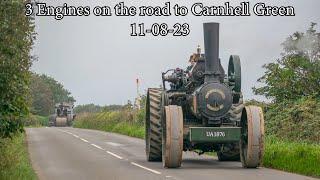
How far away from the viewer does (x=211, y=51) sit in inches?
748

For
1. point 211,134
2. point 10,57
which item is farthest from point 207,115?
point 10,57

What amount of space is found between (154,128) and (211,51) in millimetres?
3592

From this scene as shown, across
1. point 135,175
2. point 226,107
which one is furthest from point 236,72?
point 135,175

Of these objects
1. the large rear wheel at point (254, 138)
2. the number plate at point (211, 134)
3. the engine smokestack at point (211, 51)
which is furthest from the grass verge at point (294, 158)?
the engine smokestack at point (211, 51)

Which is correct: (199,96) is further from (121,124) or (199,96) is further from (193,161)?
(121,124)

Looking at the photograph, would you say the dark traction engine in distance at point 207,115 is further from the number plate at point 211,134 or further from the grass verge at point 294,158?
the grass verge at point 294,158

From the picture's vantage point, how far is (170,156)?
60.4 ft

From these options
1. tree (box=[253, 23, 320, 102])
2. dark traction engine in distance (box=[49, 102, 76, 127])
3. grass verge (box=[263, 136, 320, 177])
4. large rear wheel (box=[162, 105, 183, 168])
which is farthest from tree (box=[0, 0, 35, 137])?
dark traction engine in distance (box=[49, 102, 76, 127])

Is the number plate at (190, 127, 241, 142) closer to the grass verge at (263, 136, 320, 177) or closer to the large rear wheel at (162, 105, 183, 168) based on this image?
the large rear wheel at (162, 105, 183, 168)

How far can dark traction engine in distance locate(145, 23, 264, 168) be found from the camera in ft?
60.1

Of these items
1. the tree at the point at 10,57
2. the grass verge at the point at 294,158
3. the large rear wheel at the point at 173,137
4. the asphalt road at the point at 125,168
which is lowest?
the asphalt road at the point at 125,168

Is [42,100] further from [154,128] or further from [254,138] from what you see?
[254,138]

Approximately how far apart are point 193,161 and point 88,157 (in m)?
3.94

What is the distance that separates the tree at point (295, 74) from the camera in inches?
1107
